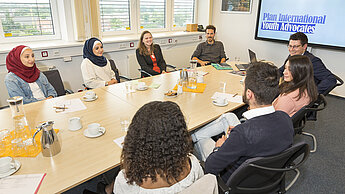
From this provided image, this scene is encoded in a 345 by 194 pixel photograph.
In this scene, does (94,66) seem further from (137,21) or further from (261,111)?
(261,111)

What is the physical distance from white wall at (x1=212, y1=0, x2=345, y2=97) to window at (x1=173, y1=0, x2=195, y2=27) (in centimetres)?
57

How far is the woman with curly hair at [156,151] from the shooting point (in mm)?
999

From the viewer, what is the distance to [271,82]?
1.51 meters

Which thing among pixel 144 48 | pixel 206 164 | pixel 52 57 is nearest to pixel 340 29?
pixel 144 48

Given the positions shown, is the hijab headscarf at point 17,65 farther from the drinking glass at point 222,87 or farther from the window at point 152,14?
the window at point 152,14

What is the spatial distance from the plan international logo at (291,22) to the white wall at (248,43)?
1.02 feet

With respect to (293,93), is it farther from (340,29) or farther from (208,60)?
(340,29)

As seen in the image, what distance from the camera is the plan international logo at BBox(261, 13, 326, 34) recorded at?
4254mm

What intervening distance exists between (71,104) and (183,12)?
419cm

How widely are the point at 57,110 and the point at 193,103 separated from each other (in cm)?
125

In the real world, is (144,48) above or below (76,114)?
above

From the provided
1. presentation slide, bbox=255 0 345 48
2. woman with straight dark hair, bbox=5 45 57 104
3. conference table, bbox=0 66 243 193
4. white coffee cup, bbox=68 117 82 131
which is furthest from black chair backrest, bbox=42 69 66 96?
presentation slide, bbox=255 0 345 48

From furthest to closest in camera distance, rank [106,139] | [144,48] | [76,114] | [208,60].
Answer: [208,60], [144,48], [76,114], [106,139]

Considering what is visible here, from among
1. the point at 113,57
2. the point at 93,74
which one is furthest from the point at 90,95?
the point at 113,57
